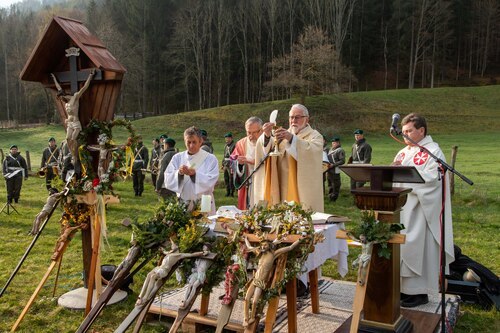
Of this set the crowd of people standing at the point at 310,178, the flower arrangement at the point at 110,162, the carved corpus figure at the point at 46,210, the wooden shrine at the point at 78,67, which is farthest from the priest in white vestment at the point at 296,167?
the carved corpus figure at the point at 46,210

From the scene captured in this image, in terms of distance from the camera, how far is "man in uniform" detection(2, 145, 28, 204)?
13.8 metres

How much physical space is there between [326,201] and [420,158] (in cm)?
849

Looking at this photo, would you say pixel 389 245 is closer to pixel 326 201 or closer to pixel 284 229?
pixel 284 229

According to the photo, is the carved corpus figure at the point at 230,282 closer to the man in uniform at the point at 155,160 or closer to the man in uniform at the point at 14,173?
the man in uniform at the point at 14,173

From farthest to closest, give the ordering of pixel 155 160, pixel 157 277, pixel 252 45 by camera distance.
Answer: pixel 252 45 → pixel 155 160 → pixel 157 277

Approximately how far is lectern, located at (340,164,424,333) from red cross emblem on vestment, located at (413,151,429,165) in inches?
58.7

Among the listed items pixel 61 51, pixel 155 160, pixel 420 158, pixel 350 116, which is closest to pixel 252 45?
pixel 350 116

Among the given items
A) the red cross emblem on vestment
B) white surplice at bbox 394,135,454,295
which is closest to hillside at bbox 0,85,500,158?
the red cross emblem on vestment

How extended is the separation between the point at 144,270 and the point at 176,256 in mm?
3678

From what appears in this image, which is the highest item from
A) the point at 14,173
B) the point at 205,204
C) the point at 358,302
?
the point at 205,204

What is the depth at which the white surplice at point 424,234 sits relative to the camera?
19.2 ft

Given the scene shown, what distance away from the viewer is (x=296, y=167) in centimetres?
618

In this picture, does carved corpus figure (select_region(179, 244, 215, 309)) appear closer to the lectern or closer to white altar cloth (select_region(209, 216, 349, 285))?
white altar cloth (select_region(209, 216, 349, 285))

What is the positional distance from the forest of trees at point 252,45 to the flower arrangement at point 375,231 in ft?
159
